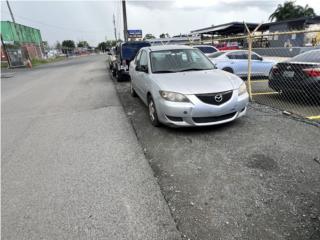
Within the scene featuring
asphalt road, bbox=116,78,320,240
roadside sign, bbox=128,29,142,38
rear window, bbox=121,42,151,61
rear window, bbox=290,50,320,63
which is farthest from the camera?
roadside sign, bbox=128,29,142,38

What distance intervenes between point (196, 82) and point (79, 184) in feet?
9.00

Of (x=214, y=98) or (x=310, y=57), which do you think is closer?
(x=214, y=98)

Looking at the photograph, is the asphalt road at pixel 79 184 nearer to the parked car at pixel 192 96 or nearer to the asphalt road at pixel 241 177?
the asphalt road at pixel 241 177

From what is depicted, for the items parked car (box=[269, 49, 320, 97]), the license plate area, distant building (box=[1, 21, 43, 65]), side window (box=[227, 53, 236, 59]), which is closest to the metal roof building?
distant building (box=[1, 21, 43, 65])

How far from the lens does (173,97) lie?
4441 mm

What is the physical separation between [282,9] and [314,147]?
5637 centimetres

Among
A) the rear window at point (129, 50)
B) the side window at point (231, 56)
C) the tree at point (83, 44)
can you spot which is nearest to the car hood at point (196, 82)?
the side window at point (231, 56)

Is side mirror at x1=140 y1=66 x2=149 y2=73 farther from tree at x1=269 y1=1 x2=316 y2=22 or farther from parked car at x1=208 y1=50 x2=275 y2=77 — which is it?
tree at x1=269 y1=1 x2=316 y2=22

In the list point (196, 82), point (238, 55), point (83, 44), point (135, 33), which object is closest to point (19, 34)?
point (135, 33)

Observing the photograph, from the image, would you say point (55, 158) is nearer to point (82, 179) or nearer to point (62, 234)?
point (82, 179)

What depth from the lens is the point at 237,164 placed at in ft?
11.6

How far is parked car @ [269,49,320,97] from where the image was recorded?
563 centimetres

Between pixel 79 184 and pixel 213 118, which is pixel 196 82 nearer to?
pixel 213 118

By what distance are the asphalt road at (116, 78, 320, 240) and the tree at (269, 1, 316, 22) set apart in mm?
53792
